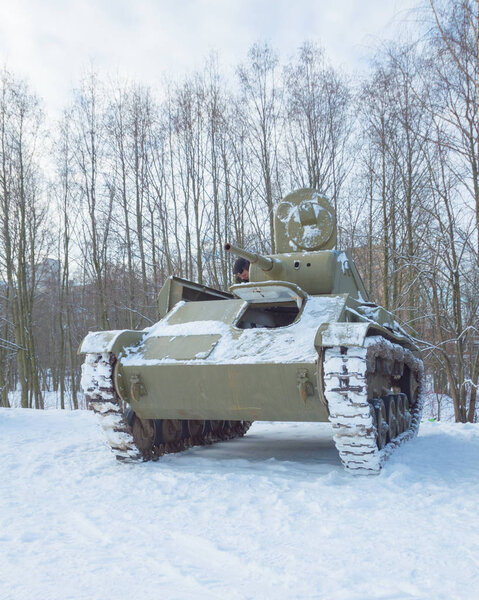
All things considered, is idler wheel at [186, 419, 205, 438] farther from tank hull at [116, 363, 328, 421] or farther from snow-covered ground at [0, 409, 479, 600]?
tank hull at [116, 363, 328, 421]

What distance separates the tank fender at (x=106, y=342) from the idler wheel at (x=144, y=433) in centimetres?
90

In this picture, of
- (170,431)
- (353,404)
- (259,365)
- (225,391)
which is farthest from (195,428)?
(353,404)

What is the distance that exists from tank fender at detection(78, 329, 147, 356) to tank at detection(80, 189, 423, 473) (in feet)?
0.04

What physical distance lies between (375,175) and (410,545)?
44.6ft

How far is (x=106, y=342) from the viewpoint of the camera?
606 centimetres

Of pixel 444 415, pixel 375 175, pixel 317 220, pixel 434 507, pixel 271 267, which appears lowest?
pixel 444 415

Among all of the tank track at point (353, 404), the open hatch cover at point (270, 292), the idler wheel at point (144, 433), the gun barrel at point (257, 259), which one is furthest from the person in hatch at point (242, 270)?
the tank track at point (353, 404)

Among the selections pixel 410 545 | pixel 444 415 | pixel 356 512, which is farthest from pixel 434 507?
pixel 444 415

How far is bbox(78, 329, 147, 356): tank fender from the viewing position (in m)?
5.98

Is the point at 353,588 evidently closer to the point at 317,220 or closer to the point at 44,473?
the point at 44,473

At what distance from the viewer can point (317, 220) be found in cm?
826

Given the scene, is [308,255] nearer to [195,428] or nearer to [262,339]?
[262,339]

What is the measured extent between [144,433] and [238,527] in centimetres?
290

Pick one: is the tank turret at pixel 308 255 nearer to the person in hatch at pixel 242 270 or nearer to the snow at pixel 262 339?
the person in hatch at pixel 242 270
